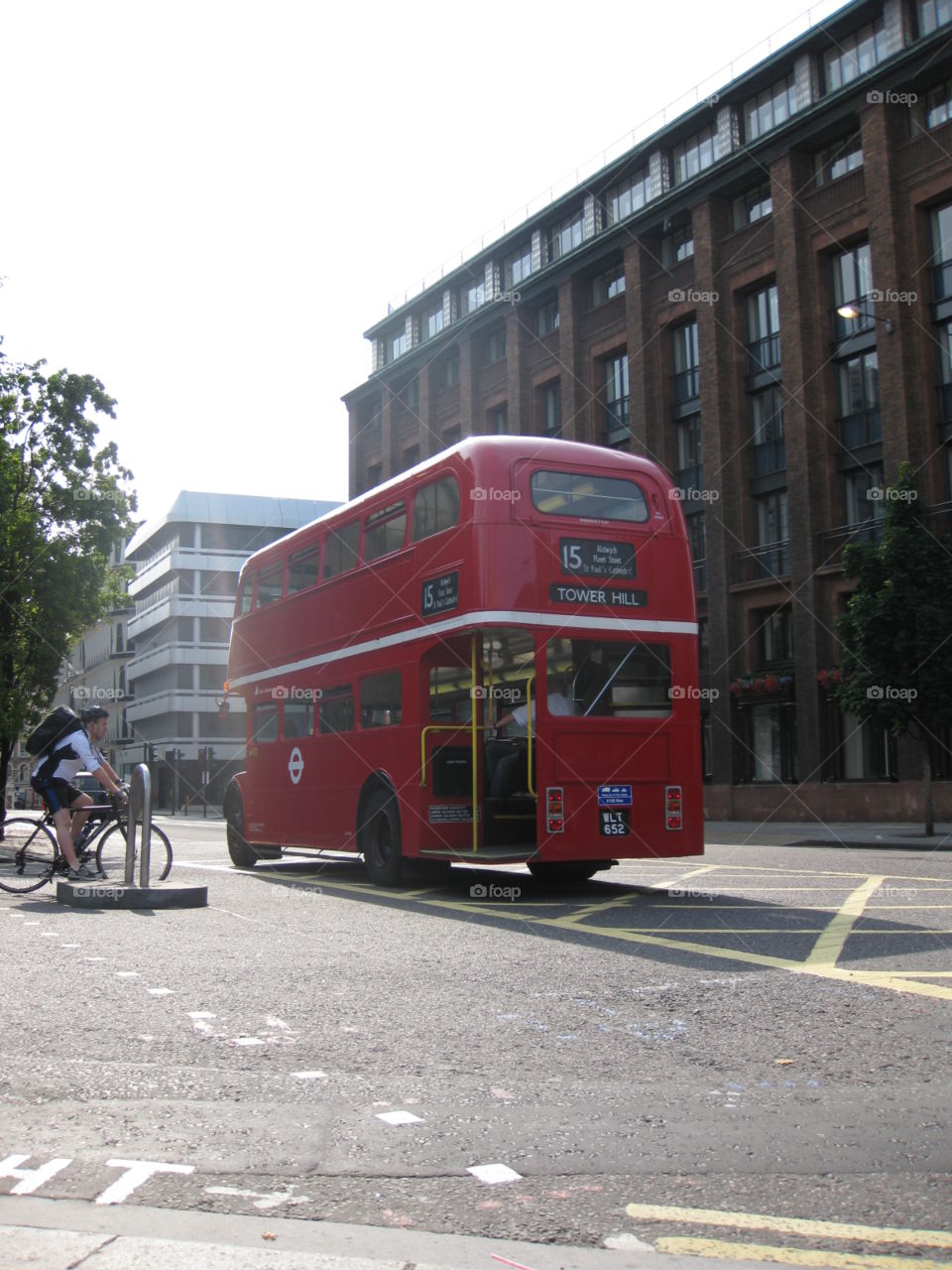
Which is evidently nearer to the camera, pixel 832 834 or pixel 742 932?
pixel 742 932

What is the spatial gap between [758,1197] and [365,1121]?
1362 mm

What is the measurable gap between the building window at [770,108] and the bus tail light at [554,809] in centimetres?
2894

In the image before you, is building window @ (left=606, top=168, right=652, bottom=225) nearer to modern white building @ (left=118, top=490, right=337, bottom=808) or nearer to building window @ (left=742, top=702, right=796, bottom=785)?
building window @ (left=742, top=702, right=796, bottom=785)

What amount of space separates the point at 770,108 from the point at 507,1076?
36.7 m

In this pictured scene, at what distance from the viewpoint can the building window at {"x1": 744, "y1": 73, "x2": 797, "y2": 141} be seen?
117ft

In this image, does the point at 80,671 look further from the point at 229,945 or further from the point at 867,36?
the point at 229,945

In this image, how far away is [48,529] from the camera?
2908cm

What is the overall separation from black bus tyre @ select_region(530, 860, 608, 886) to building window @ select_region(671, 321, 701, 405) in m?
26.6

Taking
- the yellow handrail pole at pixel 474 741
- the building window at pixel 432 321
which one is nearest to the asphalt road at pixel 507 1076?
the yellow handrail pole at pixel 474 741

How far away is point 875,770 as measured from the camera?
1246 inches

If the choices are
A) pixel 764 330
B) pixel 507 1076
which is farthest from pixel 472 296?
pixel 507 1076

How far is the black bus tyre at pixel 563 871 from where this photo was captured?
14.0m

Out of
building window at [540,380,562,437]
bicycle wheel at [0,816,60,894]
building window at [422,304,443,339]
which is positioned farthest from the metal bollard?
building window at [422,304,443,339]

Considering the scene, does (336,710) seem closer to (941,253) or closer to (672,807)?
(672,807)
